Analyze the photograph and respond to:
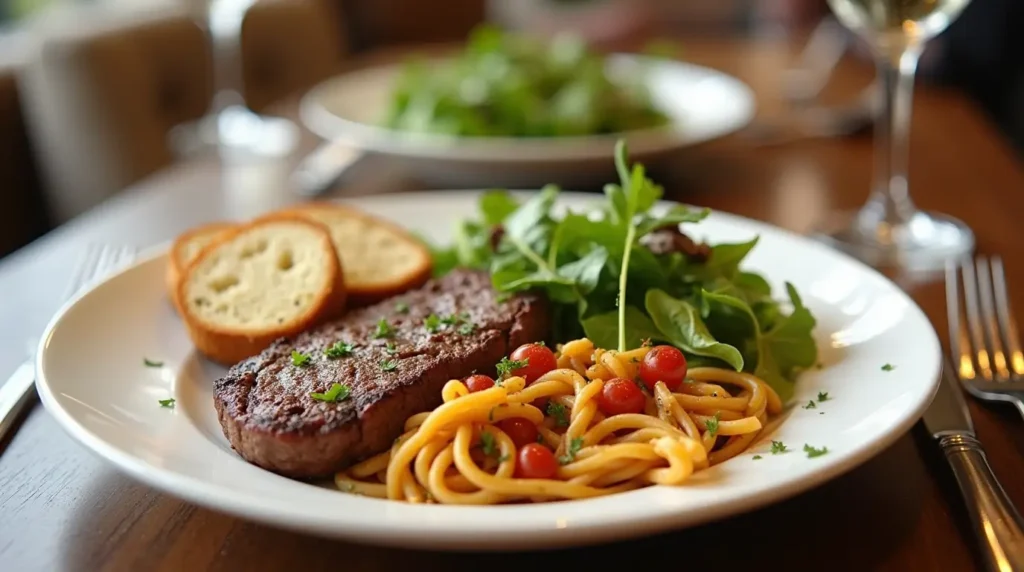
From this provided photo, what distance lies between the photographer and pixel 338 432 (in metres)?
1.29

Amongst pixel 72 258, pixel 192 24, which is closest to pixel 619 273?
pixel 72 258

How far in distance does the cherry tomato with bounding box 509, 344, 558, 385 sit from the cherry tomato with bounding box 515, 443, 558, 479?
0.67 feet

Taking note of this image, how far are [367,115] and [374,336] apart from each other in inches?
77.6

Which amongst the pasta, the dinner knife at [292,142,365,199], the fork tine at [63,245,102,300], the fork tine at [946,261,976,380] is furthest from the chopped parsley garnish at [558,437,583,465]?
the dinner knife at [292,142,365,199]

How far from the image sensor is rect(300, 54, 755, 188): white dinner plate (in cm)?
265

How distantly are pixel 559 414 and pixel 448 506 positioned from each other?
1.10 feet

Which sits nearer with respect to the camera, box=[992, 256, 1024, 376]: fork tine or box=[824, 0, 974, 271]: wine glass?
box=[992, 256, 1024, 376]: fork tine

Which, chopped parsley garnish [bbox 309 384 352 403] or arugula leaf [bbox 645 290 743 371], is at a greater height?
chopped parsley garnish [bbox 309 384 352 403]

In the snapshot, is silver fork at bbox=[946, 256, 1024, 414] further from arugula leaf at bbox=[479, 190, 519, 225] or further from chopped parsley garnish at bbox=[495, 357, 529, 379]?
arugula leaf at bbox=[479, 190, 519, 225]

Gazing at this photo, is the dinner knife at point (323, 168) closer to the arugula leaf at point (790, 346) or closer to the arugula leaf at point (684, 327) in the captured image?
the arugula leaf at point (684, 327)

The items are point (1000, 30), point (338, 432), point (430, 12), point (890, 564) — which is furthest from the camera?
point (430, 12)

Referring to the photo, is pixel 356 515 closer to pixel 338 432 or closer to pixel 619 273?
pixel 338 432

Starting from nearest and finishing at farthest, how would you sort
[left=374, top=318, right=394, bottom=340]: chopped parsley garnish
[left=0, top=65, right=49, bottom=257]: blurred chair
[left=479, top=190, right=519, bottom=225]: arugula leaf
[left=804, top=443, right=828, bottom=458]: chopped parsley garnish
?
[left=804, top=443, right=828, bottom=458]: chopped parsley garnish → [left=374, top=318, right=394, bottom=340]: chopped parsley garnish → [left=479, top=190, right=519, bottom=225]: arugula leaf → [left=0, top=65, right=49, bottom=257]: blurred chair

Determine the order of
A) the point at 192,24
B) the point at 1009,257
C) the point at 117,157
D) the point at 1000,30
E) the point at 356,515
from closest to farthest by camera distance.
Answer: the point at 356,515
the point at 1009,257
the point at 117,157
the point at 192,24
the point at 1000,30
